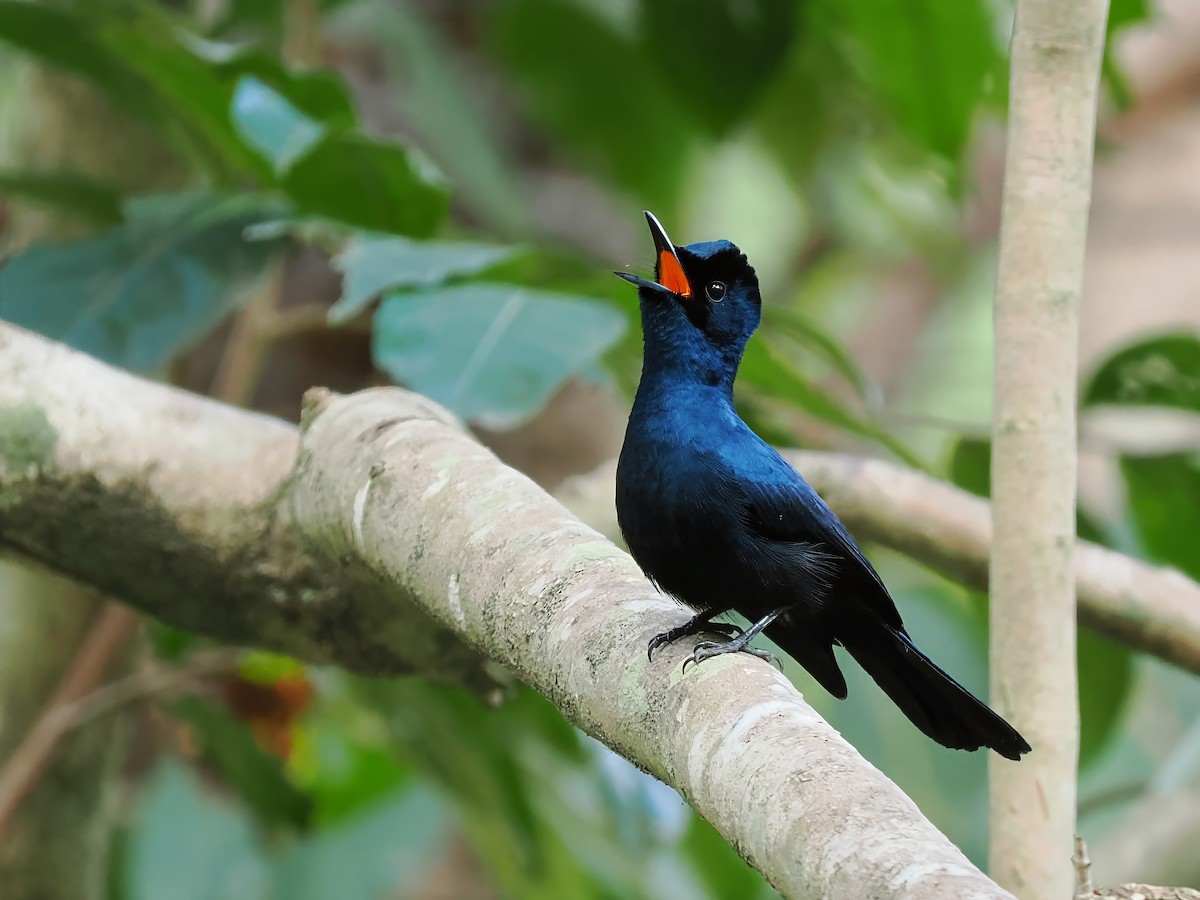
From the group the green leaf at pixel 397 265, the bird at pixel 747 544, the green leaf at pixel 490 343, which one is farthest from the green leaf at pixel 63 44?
the bird at pixel 747 544

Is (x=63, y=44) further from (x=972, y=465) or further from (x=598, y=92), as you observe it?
(x=972, y=465)

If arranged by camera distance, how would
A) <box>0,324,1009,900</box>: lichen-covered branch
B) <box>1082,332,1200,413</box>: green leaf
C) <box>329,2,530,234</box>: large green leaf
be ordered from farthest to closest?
<box>329,2,530,234</box>: large green leaf → <box>1082,332,1200,413</box>: green leaf → <box>0,324,1009,900</box>: lichen-covered branch

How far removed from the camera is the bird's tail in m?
1.71

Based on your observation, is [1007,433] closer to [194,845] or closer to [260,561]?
[260,561]

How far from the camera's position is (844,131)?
4.45 m

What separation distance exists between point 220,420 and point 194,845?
2.65 meters

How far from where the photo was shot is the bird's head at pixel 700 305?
197cm

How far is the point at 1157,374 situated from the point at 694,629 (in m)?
1.64

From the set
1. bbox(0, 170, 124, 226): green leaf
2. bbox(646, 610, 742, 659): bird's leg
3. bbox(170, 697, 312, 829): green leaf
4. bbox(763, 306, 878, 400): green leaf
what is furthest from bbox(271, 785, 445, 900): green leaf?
bbox(646, 610, 742, 659): bird's leg

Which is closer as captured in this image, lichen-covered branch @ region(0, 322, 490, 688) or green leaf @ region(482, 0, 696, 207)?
lichen-covered branch @ region(0, 322, 490, 688)

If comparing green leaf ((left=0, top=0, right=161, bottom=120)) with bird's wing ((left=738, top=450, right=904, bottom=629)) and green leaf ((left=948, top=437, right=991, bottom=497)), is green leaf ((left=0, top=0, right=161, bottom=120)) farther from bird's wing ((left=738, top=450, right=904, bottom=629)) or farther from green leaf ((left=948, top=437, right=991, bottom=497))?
green leaf ((left=948, top=437, right=991, bottom=497))

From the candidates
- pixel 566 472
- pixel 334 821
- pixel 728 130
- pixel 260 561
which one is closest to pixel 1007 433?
pixel 260 561

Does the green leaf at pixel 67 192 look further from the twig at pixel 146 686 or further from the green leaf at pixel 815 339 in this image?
the green leaf at pixel 815 339

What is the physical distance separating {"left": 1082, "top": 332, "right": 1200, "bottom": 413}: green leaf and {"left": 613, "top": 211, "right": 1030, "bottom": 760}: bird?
3.83ft
